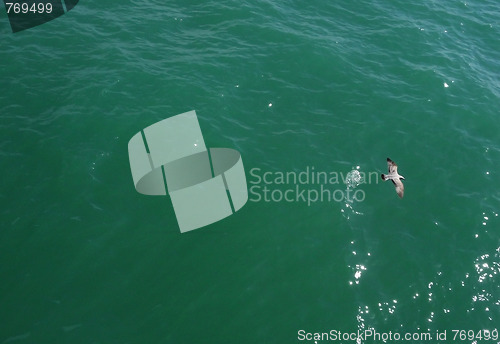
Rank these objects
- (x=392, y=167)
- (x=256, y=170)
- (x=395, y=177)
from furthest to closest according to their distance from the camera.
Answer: (x=256, y=170)
(x=392, y=167)
(x=395, y=177)

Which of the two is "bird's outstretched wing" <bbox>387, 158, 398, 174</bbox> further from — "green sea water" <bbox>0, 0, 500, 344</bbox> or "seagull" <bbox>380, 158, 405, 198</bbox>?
"green sea water" <bbox>0, 0, 500, 344</bbox>

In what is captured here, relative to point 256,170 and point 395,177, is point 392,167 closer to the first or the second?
point 395,177

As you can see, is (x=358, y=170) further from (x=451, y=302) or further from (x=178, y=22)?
(x=178, y=22)

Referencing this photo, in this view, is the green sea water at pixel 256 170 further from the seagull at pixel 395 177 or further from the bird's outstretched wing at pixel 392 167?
the bird's outstretched wing at pixel 392 167

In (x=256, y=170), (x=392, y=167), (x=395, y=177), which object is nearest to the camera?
(x=395, y=177)

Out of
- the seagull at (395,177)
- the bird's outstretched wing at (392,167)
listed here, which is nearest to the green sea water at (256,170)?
the seagull at (395,177)

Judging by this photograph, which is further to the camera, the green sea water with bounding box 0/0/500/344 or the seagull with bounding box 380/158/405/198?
the seagull with bounding box 380/158/405/198

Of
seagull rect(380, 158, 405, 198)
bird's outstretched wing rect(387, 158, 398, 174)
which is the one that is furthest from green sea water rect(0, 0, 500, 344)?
bird's outstretched wing rect(387, 158, 398, 174)

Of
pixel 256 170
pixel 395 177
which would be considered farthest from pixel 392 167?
pixel 256 170
